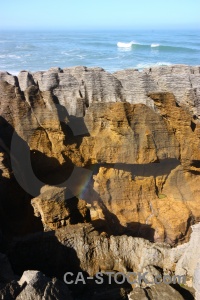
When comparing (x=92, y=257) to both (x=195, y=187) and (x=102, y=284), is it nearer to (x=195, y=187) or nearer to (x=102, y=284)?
(x=102, y=284)

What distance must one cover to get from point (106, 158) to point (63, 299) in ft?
11.9

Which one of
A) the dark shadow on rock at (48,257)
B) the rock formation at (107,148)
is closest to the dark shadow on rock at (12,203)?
the rock formation at (107,148)

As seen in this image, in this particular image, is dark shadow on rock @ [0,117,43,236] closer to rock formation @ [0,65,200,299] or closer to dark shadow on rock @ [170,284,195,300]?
rock formation @ [0,65,200,299]

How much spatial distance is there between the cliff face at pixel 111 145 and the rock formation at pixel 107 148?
2 centimetres

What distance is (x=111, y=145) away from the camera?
684cm

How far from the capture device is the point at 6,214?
655 cm

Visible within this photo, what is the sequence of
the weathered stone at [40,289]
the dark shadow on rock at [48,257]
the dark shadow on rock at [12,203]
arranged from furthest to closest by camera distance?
the dark shadow on rock at [12,203] → the dark shadow on rock at [48,257] → the weathered stone at [40,289]

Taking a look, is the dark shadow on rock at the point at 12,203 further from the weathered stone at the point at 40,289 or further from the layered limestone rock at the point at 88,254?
the weathered stone at the point at 40,289

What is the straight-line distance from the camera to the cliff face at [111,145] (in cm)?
665

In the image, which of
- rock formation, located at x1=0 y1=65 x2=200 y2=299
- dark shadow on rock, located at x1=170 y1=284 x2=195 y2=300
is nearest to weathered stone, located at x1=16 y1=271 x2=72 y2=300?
dark shadow on rock, located at x1=170 y1=284 x2=195 y2=300

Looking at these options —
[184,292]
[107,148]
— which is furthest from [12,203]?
[184,292]

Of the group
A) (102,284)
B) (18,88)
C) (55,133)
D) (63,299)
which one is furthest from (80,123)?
(63,299)

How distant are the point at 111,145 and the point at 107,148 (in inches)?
4.3

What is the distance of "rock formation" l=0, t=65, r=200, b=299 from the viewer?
6.61m
